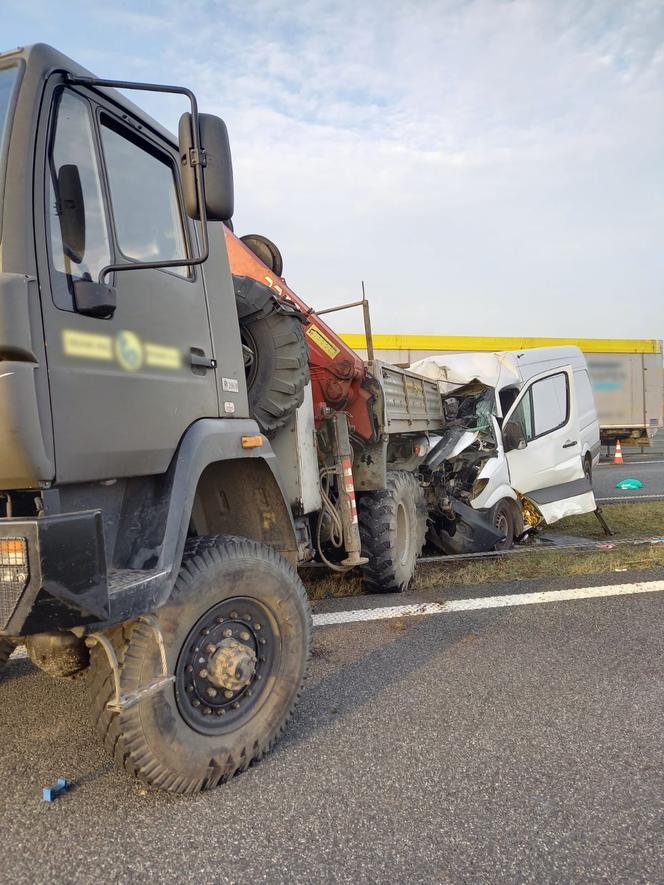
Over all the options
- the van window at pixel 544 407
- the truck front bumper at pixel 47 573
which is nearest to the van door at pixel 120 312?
the truck front bumper at pixel 47 573

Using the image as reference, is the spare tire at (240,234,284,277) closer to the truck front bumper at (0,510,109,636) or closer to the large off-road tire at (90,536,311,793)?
the large off-road tire at (90,536,311,793)

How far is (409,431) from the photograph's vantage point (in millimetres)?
6617

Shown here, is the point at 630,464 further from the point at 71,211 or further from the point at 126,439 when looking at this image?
the point at 71,211

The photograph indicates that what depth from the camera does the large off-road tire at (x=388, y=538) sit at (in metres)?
5.55

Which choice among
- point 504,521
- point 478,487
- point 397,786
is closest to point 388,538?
point 478,487

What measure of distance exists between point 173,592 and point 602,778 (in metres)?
1.81

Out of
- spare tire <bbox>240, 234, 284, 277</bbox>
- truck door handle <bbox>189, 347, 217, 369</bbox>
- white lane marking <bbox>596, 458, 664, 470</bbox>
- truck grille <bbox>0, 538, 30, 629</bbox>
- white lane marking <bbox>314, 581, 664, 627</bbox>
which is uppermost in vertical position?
spare tire <bbox>240, 234, 284, 277</bbox>

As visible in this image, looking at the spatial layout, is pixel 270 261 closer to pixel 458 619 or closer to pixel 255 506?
pixel 255 506

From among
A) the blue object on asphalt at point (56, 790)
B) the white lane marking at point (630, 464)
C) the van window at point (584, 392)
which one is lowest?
the white lane marking at point (630, 464)

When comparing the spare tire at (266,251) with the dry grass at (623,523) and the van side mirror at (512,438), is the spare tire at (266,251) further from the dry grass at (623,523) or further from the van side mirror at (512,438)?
the dry grass at (623,523)

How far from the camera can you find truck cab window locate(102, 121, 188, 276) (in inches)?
99.2

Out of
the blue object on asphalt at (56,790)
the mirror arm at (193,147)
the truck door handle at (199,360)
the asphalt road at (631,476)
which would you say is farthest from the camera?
A: the asphalt road at (631,476)

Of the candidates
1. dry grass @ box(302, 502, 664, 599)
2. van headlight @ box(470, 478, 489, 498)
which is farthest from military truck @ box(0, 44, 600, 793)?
van headlight @ box(470, 478, 489, 498)

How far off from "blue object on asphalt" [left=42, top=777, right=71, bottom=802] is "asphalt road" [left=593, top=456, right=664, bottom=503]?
10.4 meters
